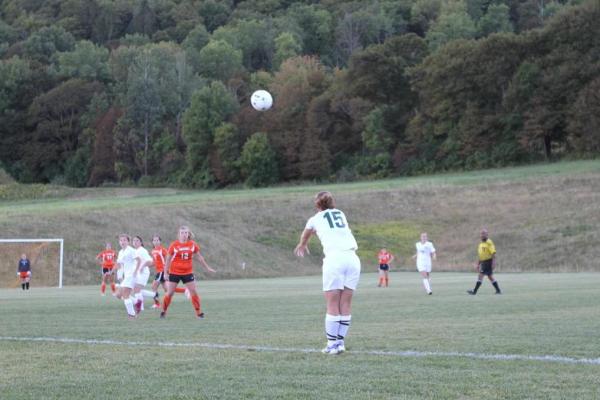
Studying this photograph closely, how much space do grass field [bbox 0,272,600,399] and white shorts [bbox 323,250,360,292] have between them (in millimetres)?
890

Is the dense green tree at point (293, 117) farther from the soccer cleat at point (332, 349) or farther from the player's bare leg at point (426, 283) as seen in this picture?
the soccer cleat at point (332, 349)

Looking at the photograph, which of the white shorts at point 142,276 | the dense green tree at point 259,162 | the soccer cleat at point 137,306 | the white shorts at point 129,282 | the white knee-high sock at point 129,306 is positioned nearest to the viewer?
the white knee-high sock at point 129,306

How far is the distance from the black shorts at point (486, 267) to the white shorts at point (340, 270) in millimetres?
17057

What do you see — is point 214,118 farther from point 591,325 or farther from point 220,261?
point 591,325

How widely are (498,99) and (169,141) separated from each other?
121ft

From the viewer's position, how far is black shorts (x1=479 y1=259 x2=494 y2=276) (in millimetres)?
29016

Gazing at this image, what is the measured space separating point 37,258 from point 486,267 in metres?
25.6

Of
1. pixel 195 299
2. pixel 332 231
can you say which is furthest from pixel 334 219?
pixel 195 299

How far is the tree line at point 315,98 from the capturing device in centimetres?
8762

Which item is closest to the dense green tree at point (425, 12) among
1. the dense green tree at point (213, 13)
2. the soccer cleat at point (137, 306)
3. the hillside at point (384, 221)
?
the dense green tree at point (213, 13)

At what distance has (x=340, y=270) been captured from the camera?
12469 millimetres

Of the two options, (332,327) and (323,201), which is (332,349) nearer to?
(332,327)

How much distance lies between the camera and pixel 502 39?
293 ft

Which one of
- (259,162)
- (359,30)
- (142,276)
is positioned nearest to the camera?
(142,276)
